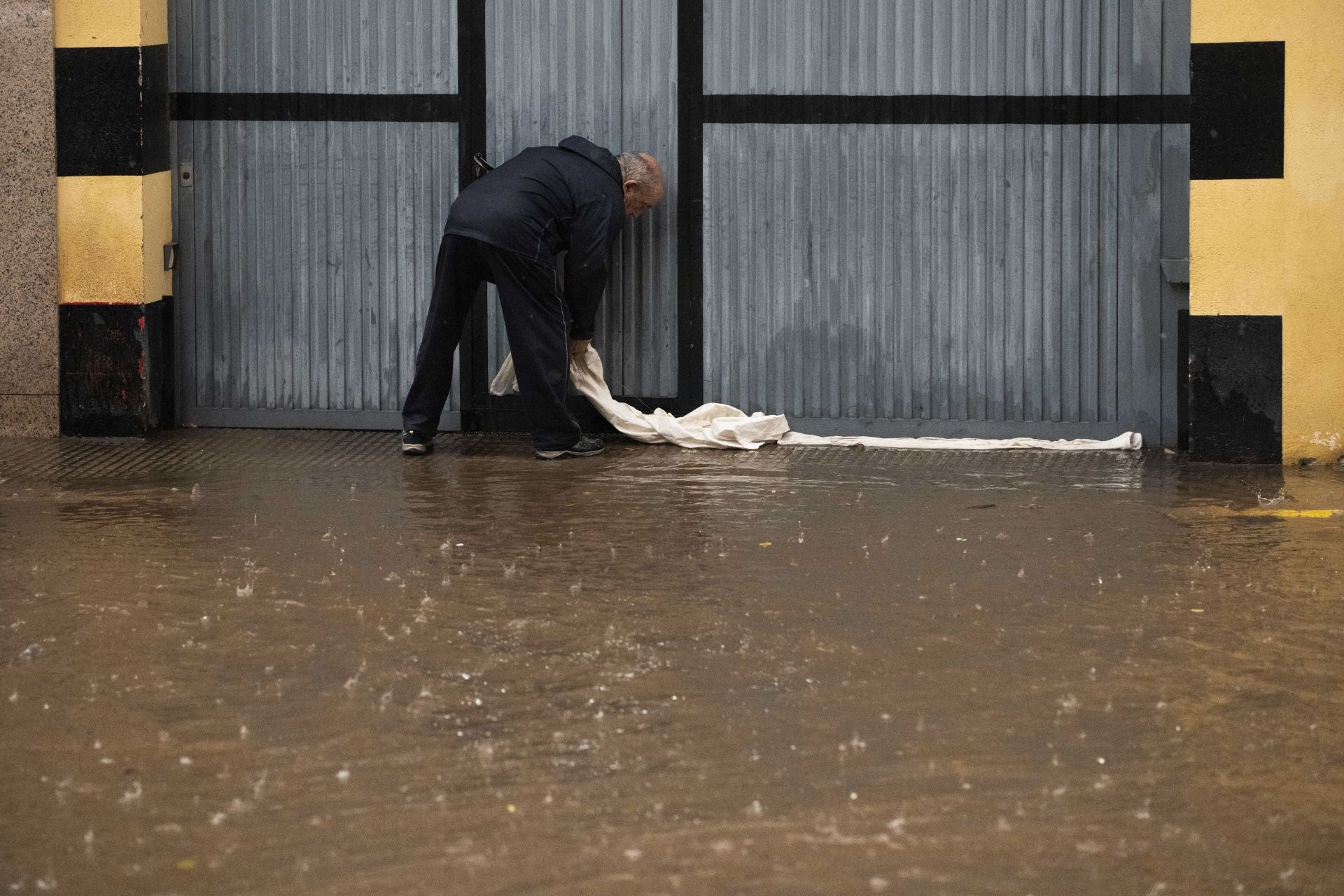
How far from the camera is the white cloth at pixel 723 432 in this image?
8789mm

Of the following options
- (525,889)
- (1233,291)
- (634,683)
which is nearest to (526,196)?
(1233,291)

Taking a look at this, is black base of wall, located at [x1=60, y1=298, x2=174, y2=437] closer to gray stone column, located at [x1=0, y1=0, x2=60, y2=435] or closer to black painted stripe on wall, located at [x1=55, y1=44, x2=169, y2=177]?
gray stone column, located at [x1=0, y1=0, x2=60, y2=435]

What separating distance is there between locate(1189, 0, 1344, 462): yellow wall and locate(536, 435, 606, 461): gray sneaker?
108 inches

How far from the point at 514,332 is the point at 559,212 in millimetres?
577

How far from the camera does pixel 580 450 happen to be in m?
8.62

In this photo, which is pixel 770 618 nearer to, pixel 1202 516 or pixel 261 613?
pixel 261 613

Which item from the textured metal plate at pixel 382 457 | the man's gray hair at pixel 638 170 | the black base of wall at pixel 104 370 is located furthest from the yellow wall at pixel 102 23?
the man's gray hair at pixel 638 170

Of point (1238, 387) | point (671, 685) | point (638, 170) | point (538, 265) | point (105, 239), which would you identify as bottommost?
point (671, 685)

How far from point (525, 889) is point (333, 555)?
307cm

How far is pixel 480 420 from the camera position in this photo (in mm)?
9211

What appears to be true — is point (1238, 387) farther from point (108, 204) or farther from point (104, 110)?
point (104, 110)

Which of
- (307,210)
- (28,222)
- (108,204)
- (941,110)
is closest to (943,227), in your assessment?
(941,110)

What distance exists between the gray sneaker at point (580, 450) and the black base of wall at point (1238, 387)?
269cm

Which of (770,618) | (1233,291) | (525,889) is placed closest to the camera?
(525,889)
